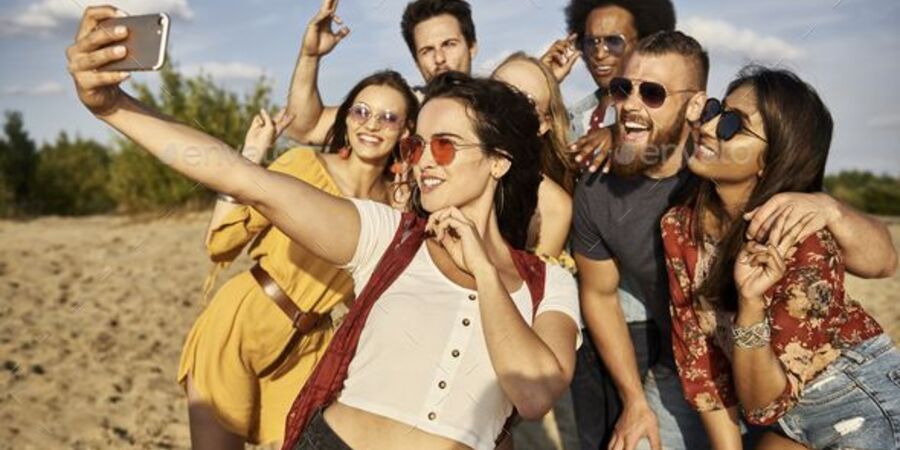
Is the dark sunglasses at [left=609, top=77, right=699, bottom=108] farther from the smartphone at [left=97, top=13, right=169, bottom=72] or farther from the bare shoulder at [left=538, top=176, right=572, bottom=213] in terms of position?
the smartphone at [left=97, top=13, right=169, bottom=72]

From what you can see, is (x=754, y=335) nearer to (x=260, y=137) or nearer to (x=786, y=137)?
(x=786, y=137)

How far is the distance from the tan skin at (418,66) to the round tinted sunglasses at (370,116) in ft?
1.17

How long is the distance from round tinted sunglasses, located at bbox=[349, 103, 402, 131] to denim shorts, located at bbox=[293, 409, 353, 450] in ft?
5.27

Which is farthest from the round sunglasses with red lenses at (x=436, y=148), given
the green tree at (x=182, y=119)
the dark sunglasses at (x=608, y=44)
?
the green tree at (x=182, y=119)

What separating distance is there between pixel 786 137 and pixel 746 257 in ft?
1.25

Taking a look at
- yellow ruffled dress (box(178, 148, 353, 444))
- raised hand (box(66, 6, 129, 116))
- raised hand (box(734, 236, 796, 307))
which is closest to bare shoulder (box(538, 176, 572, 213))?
yellow ruffled dress (box(178, 148, 353, 444))

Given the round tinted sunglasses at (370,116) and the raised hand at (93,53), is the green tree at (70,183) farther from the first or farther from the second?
the raised hand at (93,53)

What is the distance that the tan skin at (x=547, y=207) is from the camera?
3404 millimetres

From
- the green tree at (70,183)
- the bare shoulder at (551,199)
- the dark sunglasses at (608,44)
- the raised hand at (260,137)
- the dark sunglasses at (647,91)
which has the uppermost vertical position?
the dark sunglasses at (608,44)

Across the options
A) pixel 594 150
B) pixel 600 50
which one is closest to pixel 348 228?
pixel 594 150

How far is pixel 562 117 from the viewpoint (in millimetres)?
3570

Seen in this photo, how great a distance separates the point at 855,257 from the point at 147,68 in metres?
1.92

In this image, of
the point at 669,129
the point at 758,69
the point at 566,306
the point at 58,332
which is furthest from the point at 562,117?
the point at 58,332

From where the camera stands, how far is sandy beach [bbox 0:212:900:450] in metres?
6.23
